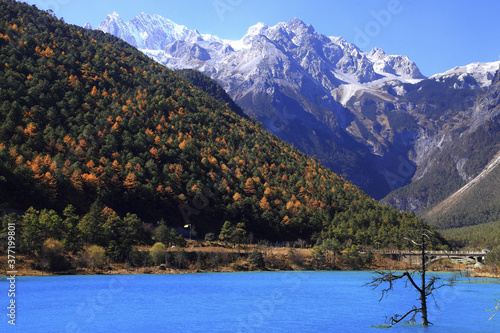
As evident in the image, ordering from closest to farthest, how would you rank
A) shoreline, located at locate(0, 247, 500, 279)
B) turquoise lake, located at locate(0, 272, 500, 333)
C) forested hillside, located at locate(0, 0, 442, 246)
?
turquoise lake, located at locate(0, 272, 500, 333)
shoreline, located at locate(0, 247, 500, 279)
forested hillside, located at locate(0, 0, 442, 246)

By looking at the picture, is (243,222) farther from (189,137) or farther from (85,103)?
(85,103)

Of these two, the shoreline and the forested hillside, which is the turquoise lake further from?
the forested hillside

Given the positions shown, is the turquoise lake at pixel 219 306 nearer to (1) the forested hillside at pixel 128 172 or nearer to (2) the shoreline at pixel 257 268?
(2) the shoreline at pixel 257 268

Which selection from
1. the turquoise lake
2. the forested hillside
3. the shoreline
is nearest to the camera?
the turquoise lake

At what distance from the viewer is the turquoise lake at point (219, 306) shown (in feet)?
176

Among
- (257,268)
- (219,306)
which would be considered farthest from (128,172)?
(219,306)

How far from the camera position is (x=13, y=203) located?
121 meters

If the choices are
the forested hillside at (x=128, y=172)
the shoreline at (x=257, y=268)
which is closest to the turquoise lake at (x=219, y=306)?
the shoreline at (x=257, y=268)

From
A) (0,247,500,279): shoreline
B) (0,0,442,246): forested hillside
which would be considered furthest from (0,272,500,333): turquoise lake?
(0,0,442,246): forested hillside

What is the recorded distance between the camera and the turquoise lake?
53.6 meters

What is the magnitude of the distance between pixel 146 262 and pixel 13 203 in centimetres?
3750

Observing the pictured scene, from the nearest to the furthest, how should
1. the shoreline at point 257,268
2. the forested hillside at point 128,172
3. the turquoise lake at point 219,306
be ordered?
the turquoise lake at point 219,306, the shoreline at point 257,268, the forested hillside at point 128,172

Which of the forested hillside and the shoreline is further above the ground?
the forested hillside

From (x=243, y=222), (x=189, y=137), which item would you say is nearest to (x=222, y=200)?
(x=243, y=222)
